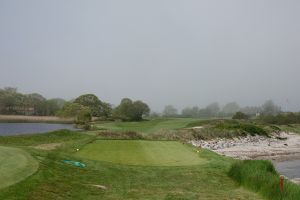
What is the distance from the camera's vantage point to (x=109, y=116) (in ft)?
308

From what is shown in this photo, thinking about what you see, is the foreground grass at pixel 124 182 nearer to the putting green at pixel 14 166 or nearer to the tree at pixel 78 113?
the putting green at pixel 14 166

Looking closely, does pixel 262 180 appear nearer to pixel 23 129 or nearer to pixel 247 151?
pixel 247 151

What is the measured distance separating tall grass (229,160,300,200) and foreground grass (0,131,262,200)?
14.4 inches

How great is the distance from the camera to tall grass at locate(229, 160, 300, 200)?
45.2ft

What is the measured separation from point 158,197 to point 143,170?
4.98 meters

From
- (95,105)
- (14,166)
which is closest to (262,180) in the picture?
(14,166)

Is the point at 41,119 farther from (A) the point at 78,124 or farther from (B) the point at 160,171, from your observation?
(B) the point at 160,171

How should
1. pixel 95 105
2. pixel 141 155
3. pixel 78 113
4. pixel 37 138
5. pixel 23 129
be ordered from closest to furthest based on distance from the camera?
1. pixel 141 155
2. pixel 37 138
3. pixel 78 113
4. pixel 23 129
5. pixel 95 105

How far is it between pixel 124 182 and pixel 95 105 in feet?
250

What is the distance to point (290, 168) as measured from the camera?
101ft

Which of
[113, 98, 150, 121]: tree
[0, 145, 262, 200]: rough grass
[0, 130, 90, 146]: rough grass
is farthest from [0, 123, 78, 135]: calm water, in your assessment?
[0, 145, 262, 200]: rough grass

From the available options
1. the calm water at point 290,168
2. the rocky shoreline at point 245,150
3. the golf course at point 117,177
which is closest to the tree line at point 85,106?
the rocky shoreline at point 245,150

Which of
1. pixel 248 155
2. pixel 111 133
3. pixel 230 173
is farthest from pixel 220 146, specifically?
pixel 230 173

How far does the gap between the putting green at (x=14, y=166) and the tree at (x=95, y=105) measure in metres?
71.0
